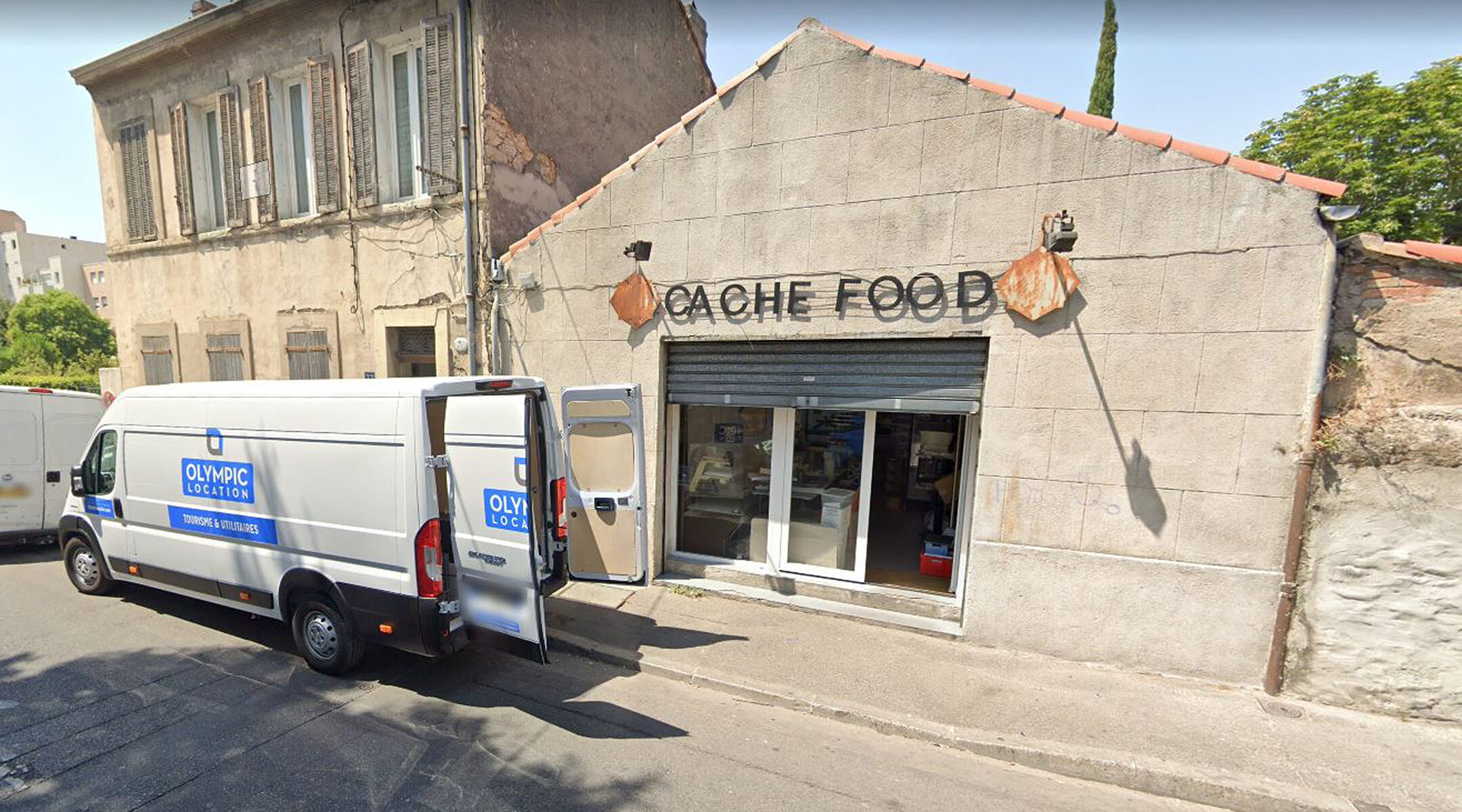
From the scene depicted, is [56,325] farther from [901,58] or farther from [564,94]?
[901,58]

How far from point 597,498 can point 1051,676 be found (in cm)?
432

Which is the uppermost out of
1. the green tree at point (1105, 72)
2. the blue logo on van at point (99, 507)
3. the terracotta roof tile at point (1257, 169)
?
the green tree at point (1105, 72)

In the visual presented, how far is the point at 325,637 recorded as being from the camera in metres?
4.30

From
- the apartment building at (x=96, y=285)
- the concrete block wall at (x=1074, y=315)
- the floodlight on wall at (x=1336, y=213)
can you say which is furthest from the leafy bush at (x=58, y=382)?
the apartment building at (x=96, y=285)

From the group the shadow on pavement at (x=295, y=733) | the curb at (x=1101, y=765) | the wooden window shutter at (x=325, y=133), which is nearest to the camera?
the shadow on pavement at (x=295, y=733)

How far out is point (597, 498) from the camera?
5.30m

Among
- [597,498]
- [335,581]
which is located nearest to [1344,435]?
[597,498]

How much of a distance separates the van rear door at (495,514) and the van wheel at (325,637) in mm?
976

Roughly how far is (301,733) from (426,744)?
877mm

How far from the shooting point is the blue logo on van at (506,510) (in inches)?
151

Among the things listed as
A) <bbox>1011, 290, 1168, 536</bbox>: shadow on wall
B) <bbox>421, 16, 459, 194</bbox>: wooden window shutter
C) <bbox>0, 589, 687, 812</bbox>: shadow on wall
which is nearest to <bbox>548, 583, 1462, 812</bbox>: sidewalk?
<bbox>0, 589, 687, 812</bbox>: shadow on wall

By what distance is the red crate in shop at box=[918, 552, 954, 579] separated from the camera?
5.93 m

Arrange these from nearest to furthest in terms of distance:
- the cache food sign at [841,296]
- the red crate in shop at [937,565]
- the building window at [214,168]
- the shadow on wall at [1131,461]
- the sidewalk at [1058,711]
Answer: the sidewalk at [1058,711] → the shadow on wall at [1131,461] → the cache food sign at [841,296] → the red crate in shop at [937,565] → the building window at [214,168]

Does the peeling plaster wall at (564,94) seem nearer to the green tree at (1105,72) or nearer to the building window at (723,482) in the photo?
the building window at (723,482)
